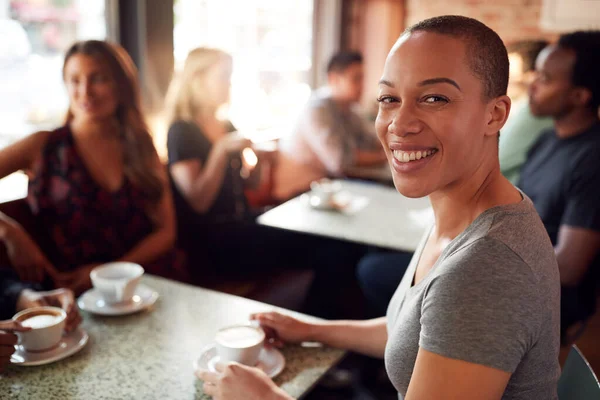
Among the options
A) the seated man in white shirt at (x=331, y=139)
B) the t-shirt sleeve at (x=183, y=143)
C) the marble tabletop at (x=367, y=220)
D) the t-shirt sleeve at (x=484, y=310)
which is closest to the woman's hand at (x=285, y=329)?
the t-shirt sleeve at (x=484, y=310)

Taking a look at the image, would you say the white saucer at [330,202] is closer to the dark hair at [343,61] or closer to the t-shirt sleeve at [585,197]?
the t-shirt sleeve at [585,197]

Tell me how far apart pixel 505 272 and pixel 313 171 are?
8.73 ft

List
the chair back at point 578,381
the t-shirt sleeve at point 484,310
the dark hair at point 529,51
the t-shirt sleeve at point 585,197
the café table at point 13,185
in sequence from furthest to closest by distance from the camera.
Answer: the dark hair at point 529,51 < the café table at point 13,185 < the t-shirt sleeve at point 585,197 < the chair back at point 578,381 < the t-shirt sleeve at point 484,310

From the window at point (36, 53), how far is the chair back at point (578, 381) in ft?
6.67

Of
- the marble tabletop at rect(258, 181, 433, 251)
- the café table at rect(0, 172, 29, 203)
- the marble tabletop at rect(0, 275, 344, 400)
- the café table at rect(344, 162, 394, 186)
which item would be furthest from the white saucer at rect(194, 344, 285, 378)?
the café table at rect(344, 162, 394, 186)

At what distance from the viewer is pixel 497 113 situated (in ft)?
2.79

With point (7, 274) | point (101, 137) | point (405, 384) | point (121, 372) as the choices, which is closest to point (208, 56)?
point (101, 137)

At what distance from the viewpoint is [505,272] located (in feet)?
2.41

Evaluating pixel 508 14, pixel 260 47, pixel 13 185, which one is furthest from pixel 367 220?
pixel 508 14

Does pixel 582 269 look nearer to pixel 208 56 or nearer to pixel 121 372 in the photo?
pixel 121 372

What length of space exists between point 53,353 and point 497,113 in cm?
88

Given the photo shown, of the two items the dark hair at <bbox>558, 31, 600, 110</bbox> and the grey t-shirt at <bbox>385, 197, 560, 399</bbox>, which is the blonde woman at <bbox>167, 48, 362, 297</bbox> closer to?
the dark hair at <bbox>558, 31, 600, 110</bbox>

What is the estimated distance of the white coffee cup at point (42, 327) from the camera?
3.38ft

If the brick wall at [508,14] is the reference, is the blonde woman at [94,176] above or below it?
below
